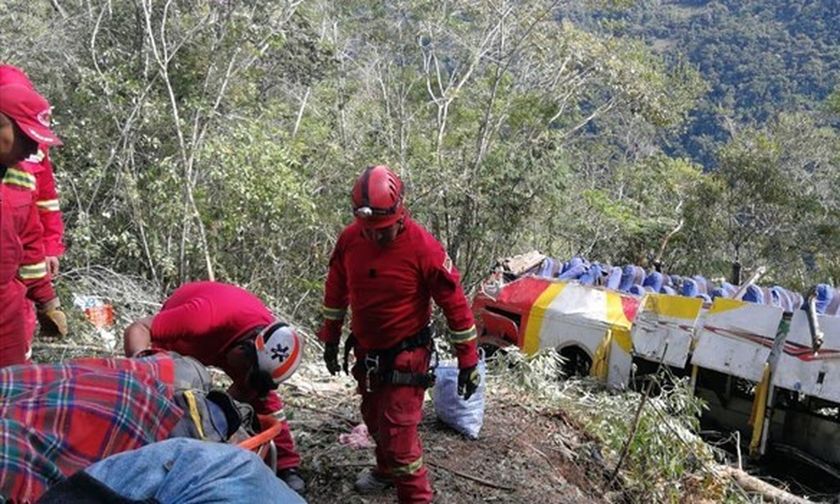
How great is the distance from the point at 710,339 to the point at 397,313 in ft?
12.1

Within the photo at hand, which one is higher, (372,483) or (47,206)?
(47,206)

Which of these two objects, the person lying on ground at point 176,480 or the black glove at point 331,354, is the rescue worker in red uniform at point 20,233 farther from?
the person lying on ground at point 176,480

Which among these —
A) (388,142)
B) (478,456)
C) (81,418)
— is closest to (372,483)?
(478,456)

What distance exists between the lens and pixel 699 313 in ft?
22.0

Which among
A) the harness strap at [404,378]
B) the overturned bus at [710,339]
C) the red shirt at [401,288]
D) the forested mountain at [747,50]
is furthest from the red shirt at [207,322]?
the forested mountain at [747,50]

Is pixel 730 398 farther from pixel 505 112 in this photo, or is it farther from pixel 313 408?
pixel 505 112

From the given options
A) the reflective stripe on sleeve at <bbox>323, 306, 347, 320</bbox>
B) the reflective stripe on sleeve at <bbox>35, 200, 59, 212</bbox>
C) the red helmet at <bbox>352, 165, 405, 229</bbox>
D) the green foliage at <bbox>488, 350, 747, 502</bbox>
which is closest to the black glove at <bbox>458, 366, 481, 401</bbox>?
the reflective stripe on sleeve at <bbox>323, 306, 347, 320</bbox>

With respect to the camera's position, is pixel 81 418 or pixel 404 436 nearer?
pixel 81 418

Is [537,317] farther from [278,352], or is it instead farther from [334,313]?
[278,352]

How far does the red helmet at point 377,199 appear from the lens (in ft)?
11.9

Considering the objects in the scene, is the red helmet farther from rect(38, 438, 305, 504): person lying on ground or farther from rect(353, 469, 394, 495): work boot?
rect(38, 438, 305, 504): person lying on ground

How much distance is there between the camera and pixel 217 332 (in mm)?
3281

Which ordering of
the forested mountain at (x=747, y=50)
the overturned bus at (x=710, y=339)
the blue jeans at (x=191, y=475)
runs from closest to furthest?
the blue jeans at (x=191, y=475) < the overturned bus at (x=710, y=339) < the forested mountain at (x=747, y=50)

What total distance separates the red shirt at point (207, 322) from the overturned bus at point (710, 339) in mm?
2959
